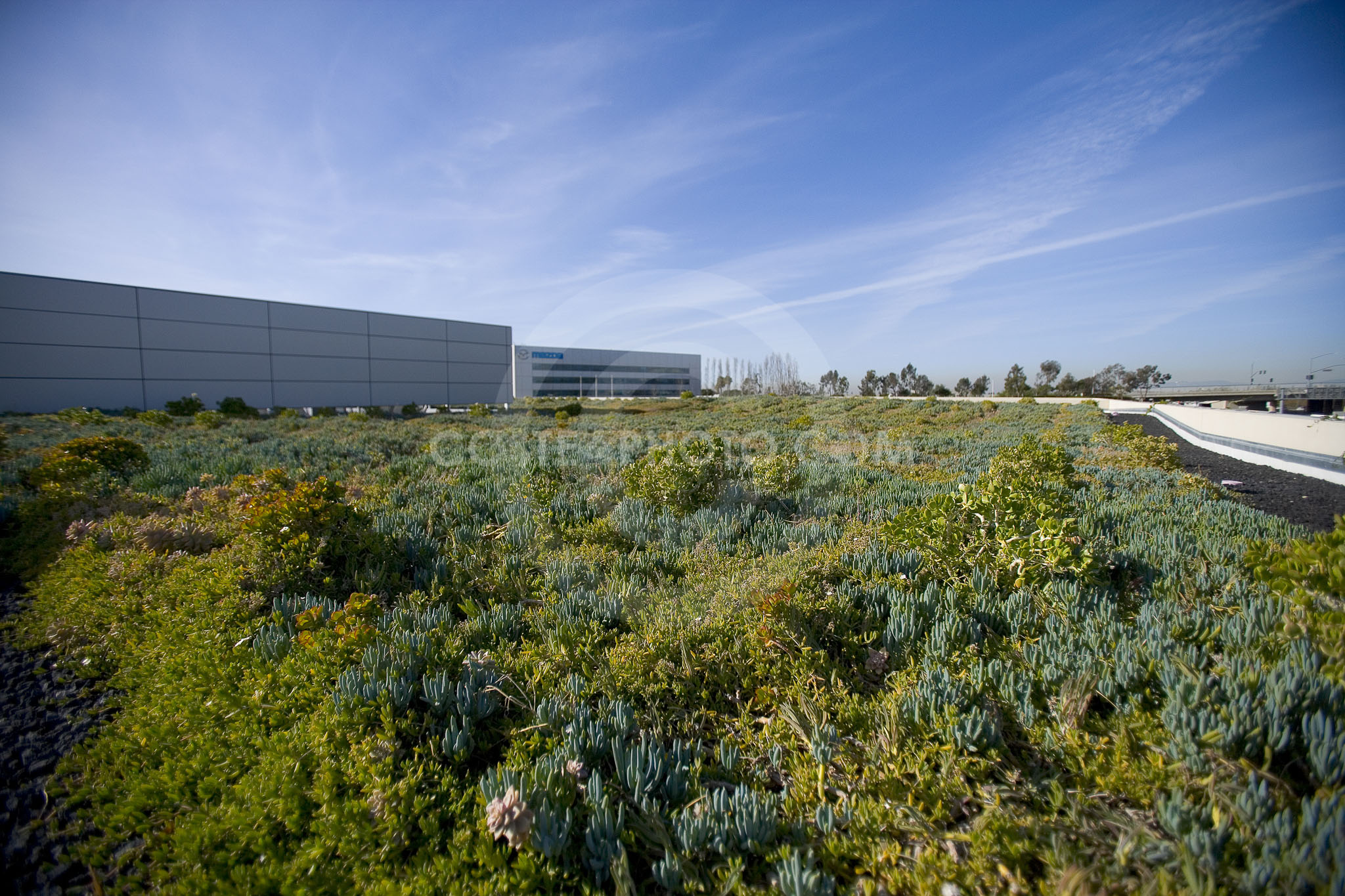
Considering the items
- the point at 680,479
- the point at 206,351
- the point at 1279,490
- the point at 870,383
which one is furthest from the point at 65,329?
the point at 870,383

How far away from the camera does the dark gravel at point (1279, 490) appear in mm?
6246

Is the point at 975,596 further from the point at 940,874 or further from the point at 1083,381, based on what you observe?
the point at 1083,381

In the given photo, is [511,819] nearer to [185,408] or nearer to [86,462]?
[86,462]

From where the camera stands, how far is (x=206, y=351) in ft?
89.2

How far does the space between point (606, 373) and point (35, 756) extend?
5737cm

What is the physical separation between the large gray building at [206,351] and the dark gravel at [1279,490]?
1451 inches

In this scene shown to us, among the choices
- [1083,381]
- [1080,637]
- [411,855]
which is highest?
[1083,381]

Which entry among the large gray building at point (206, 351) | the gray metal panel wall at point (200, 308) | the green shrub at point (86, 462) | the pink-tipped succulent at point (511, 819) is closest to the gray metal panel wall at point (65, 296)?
the large gray building at point (206, 351)

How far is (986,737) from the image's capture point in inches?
83.6

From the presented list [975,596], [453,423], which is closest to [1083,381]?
[453,423]

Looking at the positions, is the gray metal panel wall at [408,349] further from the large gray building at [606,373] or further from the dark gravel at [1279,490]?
the dark gravel at [1279,490]

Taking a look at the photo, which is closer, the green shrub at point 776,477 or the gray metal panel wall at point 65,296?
the green shrub at point 776,477

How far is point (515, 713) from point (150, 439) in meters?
15.7

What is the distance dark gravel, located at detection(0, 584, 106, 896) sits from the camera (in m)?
2.00
